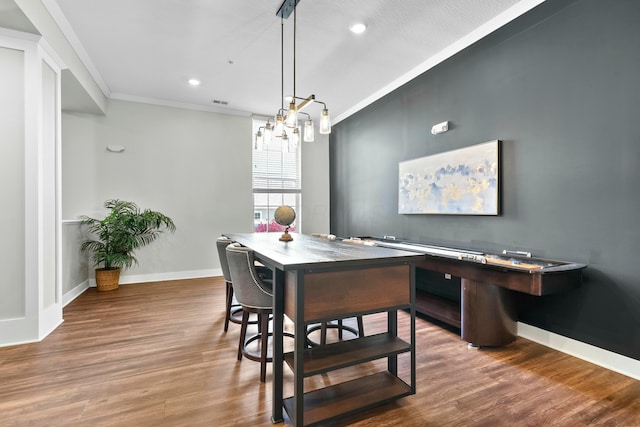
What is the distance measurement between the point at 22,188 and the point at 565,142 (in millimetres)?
4679

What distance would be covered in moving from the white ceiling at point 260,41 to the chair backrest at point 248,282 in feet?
7.38

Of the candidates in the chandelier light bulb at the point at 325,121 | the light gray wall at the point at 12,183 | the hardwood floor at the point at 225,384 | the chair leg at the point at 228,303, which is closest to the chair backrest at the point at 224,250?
the chair leg at the point at 228,303

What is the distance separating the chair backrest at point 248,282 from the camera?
2.20 meters

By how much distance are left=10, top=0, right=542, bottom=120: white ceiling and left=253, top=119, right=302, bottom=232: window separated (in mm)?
1394

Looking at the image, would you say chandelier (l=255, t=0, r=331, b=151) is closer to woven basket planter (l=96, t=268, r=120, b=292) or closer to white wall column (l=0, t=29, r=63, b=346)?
white wall column (l=0, t=29, r=63, b=346)

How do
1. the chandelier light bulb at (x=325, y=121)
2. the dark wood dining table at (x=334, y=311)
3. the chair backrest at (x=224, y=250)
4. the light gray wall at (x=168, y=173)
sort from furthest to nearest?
the light gray wall at (x=168, y=173) < the chair backrest at (x=224, y=250) < the chandelier light bulb at (x=325, y=121) < the dark wood dining table at (x=334, y=311)

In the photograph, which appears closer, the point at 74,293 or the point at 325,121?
the point at 325,121

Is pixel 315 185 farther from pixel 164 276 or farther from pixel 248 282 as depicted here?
pixel 248 282

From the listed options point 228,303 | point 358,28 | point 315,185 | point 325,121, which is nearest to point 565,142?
point 325,121

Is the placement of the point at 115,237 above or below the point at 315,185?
below

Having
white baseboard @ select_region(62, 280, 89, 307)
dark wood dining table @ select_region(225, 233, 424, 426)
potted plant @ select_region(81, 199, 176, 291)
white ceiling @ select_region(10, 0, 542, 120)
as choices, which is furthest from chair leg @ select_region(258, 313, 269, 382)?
potted plant @ select_region(81, 199, 176, 291)

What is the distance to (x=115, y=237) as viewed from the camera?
4.54 m

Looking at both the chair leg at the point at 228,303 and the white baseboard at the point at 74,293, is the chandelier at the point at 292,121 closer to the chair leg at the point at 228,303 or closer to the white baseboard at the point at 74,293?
the chair leg at the point at 228,303

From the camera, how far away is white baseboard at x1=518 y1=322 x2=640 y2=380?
2.18 meters
